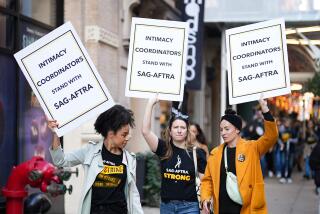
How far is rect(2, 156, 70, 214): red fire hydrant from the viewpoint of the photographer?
4.68m

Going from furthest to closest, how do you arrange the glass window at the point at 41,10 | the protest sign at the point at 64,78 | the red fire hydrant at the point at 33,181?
the glass window at the point at 41,10
the protest sign at the point at 64,78
the red fire hydrant at the point at 33,181

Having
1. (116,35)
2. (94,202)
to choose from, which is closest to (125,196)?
(94,202)

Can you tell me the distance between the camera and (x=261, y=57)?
236 inches

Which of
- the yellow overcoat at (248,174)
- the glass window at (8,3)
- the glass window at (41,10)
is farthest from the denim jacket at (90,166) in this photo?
the glass window at (41,10)

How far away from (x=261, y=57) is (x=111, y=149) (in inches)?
72.9

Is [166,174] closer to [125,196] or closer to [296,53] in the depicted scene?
[125,196]

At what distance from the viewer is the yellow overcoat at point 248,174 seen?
5535 mm

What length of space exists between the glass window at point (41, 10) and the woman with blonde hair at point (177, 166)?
3538mm

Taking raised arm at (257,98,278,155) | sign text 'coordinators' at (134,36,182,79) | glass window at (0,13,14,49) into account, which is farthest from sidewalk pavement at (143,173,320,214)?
raised arm at (257,98,278,155)

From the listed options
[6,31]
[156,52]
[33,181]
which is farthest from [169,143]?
[6,31]

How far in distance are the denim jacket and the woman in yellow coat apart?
843 mm

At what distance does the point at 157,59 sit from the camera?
6.14 metres

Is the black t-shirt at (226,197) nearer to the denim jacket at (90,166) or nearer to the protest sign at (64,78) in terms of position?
the denim jacket at (90,166)

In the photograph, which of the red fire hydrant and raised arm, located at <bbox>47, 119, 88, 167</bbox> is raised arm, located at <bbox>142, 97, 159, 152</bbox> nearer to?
raised arm, located at <bbox>47, 119, 88, 167</bbox>
